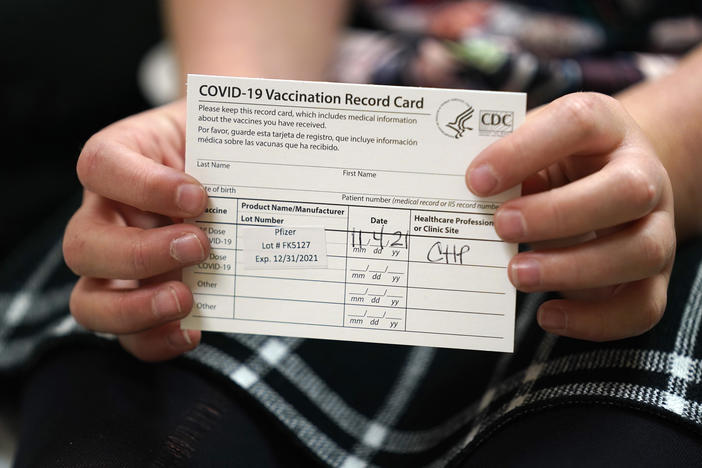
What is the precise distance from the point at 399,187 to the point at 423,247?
0.05 metres

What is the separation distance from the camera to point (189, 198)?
1.56 ft

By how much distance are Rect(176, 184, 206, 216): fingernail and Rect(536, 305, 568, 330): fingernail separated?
299 millimetres

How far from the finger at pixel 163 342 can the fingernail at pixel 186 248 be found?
9cm

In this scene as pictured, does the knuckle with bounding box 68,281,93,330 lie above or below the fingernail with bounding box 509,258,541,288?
below

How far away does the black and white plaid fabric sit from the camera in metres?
0.47

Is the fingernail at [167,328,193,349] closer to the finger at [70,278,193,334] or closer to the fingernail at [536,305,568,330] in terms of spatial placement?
the finger at [70,278,193,334]

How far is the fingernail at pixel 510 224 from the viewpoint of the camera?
457 millimetres

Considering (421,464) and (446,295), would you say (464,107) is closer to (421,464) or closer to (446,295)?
(446,295)

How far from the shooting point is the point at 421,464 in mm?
548

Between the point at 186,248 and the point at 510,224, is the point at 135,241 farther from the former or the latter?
the point at 510,224

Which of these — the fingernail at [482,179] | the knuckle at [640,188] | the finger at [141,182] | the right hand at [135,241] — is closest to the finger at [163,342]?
the right hand at [135,241]

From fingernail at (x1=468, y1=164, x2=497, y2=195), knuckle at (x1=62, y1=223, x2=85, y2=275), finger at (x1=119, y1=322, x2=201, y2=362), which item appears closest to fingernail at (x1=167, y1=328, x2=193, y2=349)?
finger at (x1=119, y1=322, x2=201, y2=362)

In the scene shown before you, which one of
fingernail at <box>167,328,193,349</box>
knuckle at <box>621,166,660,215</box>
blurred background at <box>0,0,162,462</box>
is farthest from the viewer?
blurred background at <box>0,0,162,462</box>

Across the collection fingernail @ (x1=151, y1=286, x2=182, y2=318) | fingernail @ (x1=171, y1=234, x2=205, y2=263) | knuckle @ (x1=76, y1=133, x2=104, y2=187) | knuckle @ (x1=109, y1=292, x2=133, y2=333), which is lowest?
knuckle @ (x1=109, y1=292, x2=133, y2=333)
